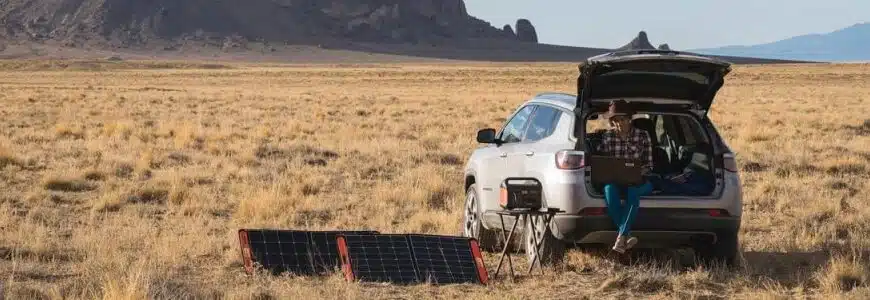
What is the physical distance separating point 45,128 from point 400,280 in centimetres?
1917

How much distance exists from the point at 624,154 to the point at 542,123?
0.79 meters

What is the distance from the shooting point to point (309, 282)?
24.3 ft

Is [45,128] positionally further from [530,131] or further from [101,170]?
[530,131]

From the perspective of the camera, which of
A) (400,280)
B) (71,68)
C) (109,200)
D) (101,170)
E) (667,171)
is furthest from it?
(71,68)

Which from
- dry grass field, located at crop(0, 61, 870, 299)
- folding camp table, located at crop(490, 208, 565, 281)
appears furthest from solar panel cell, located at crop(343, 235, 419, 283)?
folding camp table, located at crop(490, 208, 565, 281)

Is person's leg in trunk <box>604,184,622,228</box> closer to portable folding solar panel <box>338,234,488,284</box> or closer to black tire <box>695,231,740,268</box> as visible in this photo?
black tire <box>695,231,740,268</box>

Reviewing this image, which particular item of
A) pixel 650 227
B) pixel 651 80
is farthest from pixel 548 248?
pixel 651 80

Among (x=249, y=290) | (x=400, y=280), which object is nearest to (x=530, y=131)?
(x=400, y=280)

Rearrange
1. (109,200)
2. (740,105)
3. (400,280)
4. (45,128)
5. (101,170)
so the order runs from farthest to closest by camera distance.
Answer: (740,105) → (45,128) → (101,170) → (109,200) → (400,280)

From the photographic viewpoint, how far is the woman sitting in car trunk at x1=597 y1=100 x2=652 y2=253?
293 inches

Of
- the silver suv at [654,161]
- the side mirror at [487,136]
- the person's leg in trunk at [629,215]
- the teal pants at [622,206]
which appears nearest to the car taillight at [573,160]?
the silver suv at [654,161]

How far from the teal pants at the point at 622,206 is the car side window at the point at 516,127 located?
1.52 meters

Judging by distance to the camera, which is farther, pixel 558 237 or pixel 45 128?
pixel 45 128

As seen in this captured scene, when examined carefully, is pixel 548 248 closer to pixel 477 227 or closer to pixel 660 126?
pixel 477 227
